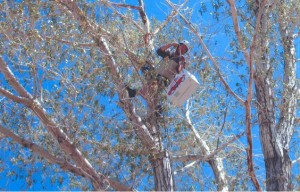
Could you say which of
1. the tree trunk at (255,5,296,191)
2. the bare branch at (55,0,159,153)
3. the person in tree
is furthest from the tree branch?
the tree trunk at (255,5,296,191)

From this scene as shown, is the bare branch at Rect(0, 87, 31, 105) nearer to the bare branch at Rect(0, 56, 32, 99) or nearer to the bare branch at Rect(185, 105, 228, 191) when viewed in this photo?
the bare branch at Rect(0, 56, 32, 99)

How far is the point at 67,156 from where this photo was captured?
7.46 metres

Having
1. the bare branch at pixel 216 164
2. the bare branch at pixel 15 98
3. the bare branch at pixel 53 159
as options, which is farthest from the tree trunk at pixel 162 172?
the bare branch at pixel 15 98

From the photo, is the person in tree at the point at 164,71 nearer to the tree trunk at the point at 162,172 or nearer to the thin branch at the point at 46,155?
the tree trunk at the point at 162,172

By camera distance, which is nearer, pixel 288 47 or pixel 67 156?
pixel 67 156

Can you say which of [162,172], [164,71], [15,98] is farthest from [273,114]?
[15,98]

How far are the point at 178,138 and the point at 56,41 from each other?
2257 millimetres

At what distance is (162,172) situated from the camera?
285 inches

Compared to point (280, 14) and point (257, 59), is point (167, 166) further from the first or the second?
point (280, 14)

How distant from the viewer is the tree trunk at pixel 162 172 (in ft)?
23.4

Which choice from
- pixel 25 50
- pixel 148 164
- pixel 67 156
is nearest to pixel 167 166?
pixel 148 164

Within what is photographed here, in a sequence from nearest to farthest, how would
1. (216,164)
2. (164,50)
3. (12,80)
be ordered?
(12,80) → (164,50) → (216,164)

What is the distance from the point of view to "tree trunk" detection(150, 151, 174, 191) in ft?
23.4

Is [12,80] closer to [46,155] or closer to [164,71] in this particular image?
[46,155]
